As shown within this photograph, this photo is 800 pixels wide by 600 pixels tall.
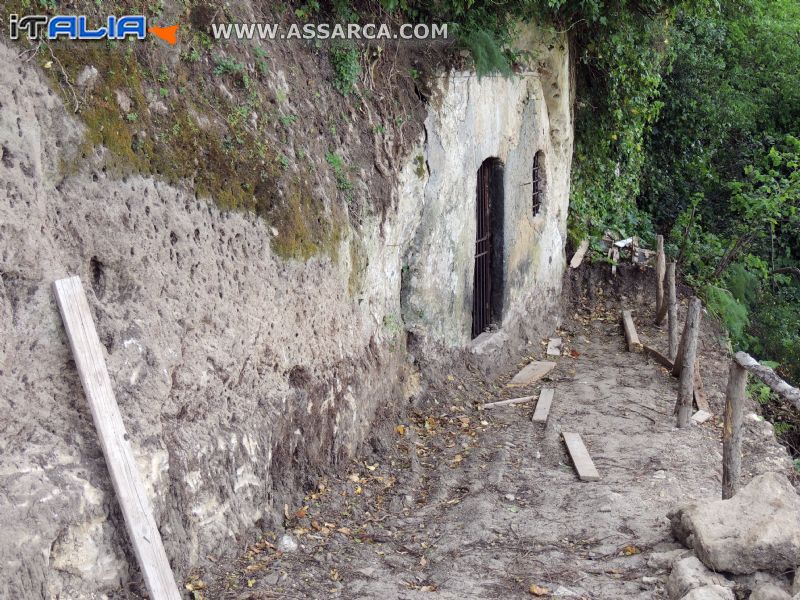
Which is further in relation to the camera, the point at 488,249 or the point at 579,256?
the point at 579,256

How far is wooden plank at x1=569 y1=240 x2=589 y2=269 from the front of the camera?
41.7 ft

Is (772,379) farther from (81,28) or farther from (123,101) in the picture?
(81,28)

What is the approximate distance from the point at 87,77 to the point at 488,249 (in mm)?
6445

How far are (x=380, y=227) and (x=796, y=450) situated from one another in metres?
6.88

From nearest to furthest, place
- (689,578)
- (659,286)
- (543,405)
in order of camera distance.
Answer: (689,578), (543,405), (659,286)

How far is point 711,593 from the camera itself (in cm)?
427

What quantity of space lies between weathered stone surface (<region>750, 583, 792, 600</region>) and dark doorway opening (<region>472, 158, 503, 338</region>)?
19.2 feet

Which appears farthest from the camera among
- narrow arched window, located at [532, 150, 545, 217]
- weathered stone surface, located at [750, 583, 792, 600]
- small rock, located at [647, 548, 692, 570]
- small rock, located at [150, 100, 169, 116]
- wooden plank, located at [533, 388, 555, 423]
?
narrow arched window, located at [532, 150, 545, 217]

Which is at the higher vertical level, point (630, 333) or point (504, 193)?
point (504, 193)

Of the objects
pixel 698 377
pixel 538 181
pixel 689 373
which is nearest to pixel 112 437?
pixel 689 373

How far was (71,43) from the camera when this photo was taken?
4.36m

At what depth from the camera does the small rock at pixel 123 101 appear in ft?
14.9

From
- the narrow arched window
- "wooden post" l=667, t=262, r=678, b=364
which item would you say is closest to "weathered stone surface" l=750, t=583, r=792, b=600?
"wooden post" l=667, t=262, r=678, b=364

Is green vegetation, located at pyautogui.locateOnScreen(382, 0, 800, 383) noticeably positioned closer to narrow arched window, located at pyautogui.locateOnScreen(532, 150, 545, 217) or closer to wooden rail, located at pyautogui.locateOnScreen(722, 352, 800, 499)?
narrow arched window, located at pyautogui.locateOnScreen(532, 150, 545, 217)
